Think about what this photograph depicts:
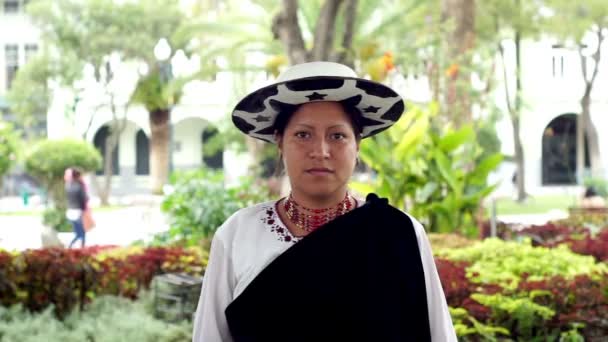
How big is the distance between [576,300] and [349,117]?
10.4ft

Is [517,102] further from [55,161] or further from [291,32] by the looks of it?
[291,32]

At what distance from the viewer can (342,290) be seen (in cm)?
185

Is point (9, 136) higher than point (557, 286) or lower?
higher

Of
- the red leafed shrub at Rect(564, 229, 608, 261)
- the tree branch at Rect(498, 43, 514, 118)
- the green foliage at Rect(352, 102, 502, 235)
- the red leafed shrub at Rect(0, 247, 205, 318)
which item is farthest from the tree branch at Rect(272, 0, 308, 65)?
the tree branch at Rect(498, 43, 514, 118)

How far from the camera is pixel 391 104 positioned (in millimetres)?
2023

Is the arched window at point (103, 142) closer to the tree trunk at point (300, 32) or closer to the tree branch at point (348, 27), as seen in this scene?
the tree branch at point (348, 27)

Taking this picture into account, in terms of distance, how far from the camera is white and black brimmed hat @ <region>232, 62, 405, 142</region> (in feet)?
6.27

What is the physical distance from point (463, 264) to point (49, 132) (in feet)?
77.2

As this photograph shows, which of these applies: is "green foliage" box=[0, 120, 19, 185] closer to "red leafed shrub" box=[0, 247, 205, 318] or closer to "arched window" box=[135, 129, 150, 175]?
"red leafed shrub" box=[0, 247, 205, 318]

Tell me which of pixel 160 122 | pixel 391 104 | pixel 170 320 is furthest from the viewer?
pixel 160 122

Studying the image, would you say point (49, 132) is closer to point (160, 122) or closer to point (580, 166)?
point (160, 122)

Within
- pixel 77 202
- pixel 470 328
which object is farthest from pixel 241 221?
pixel 77 202

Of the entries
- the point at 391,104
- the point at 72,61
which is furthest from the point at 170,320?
the point at 72,61

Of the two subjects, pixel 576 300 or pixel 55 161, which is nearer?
pixel 576 300
